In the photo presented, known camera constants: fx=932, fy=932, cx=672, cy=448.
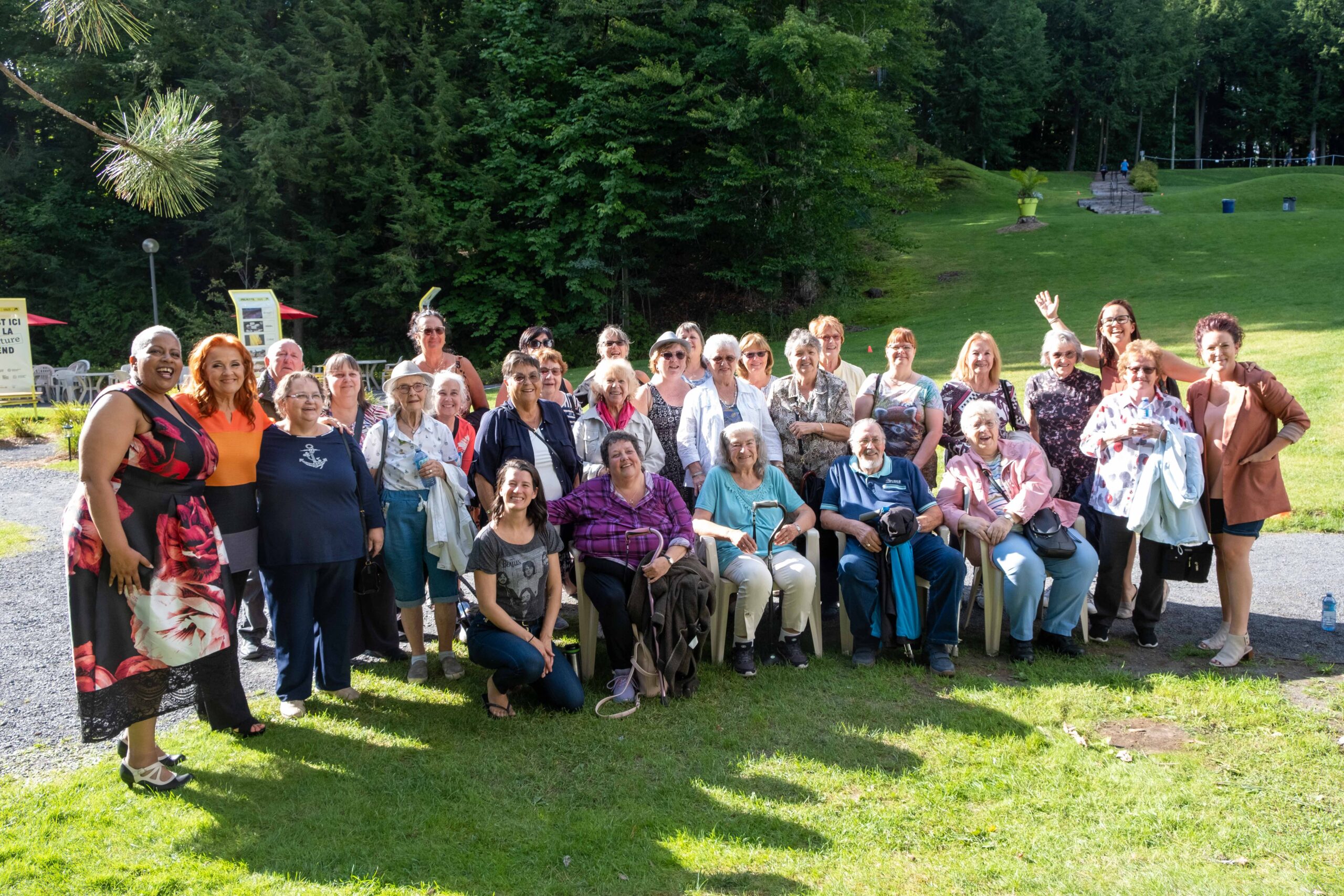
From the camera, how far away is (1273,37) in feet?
151

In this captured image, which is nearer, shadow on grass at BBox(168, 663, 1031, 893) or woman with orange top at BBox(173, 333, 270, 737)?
shadow on grass at BBox(168, 663, 1031, 893)

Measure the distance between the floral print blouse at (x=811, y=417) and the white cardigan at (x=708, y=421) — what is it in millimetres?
129

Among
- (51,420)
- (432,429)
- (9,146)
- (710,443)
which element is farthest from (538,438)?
(9,146)

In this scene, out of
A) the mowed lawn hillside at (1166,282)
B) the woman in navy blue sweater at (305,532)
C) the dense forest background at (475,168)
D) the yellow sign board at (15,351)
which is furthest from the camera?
the dense forest background at (475,168)

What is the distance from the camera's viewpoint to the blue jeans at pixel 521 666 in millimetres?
4207

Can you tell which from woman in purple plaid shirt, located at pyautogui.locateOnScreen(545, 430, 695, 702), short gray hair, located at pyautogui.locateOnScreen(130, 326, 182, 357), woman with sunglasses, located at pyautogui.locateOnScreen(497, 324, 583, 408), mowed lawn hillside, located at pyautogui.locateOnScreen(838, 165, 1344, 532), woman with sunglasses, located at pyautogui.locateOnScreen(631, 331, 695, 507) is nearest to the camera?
short gray hair, located at pyautogui.locateOnScreen(130, 326, 182, 357)

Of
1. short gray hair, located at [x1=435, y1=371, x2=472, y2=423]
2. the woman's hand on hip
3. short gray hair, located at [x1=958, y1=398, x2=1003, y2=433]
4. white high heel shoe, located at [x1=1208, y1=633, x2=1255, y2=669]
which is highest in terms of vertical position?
short gray hair, located at [x1=435, y1=371, x2=472, y2=423]

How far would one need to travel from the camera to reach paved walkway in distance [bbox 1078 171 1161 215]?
30344 mm

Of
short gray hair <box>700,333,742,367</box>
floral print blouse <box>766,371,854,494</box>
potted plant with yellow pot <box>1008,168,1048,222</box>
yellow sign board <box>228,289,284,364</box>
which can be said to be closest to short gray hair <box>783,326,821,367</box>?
floral print blouse <box>766,371,854,494</box>

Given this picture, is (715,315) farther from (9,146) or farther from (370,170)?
(9,146)

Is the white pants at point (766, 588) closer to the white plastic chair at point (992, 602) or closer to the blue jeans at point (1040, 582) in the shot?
the white plastic chair at point (992, 602)

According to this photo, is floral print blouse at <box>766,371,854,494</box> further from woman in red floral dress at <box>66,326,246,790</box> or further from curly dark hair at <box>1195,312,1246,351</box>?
woman in red floral dress at <box>66,326,246,790</box>

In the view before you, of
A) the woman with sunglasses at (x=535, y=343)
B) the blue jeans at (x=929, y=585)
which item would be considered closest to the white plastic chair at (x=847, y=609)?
the blue jeans at (x=929, y=585)

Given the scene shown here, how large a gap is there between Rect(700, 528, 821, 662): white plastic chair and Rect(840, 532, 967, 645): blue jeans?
0.60 feet
